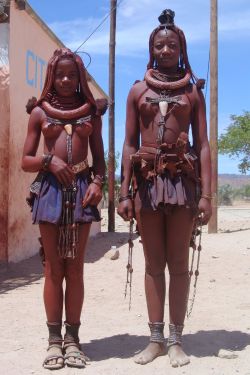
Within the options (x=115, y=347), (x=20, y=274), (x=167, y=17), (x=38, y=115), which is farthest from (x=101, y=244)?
(x=167, y=17)

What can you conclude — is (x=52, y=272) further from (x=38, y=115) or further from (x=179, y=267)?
(x=38, y=115)

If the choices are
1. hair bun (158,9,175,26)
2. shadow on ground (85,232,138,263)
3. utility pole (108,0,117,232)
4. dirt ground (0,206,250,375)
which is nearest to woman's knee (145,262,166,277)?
dirt ground (0,206,250,375)

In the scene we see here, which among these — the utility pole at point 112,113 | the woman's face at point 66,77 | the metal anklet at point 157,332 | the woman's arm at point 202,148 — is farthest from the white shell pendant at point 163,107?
the utility pole at point 112,113

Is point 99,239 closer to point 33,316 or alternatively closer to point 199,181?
point 33,316

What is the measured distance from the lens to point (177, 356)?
365 centimetres

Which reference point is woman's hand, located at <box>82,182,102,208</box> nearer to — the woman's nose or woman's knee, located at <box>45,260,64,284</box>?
woman's knee, located at <box>45,260,64,284</box>

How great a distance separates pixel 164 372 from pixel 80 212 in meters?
1.14

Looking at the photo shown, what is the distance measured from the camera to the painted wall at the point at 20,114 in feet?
26.5

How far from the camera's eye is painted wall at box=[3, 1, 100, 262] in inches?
317

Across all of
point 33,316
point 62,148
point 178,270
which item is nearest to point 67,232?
point 62,148

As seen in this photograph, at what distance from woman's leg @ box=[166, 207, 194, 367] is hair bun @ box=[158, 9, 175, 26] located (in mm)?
1259

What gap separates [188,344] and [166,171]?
1336 mm

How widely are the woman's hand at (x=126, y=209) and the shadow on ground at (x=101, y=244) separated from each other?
549 centimetres

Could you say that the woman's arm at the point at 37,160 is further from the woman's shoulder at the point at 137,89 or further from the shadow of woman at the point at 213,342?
the shadow of woman at the point at 213,342
